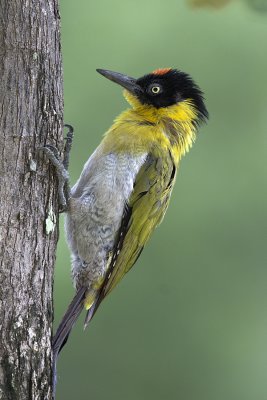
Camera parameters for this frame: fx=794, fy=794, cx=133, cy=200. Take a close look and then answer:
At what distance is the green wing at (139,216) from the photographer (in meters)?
4.09

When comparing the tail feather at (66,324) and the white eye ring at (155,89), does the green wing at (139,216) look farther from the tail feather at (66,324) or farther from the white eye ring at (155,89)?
the white eye ring at (155,89)

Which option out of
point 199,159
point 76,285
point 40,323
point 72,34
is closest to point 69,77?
point 72,34

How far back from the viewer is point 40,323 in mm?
3141

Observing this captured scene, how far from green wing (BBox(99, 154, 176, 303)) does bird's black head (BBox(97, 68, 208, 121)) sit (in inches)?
19.8

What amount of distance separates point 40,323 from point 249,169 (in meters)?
3.48

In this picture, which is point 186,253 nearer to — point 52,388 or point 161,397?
point 161,397

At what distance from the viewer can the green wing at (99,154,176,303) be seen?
13.4 ft

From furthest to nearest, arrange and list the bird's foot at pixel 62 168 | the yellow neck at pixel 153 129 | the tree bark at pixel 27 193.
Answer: the yellow neck at pixel 153 129 < the bird's foot at pixel 62 168 < the tree bark at pixel 27 193

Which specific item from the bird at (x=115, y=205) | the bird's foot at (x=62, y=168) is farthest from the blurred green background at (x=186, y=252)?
the bird's foot at (x=62, y=168)

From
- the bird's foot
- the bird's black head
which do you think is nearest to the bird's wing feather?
the bird's foot

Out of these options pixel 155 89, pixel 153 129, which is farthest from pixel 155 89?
pixel 153 129

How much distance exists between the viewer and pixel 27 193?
318 cm

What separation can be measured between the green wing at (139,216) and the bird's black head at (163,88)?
1.65 feet

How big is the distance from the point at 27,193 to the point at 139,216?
108cm
